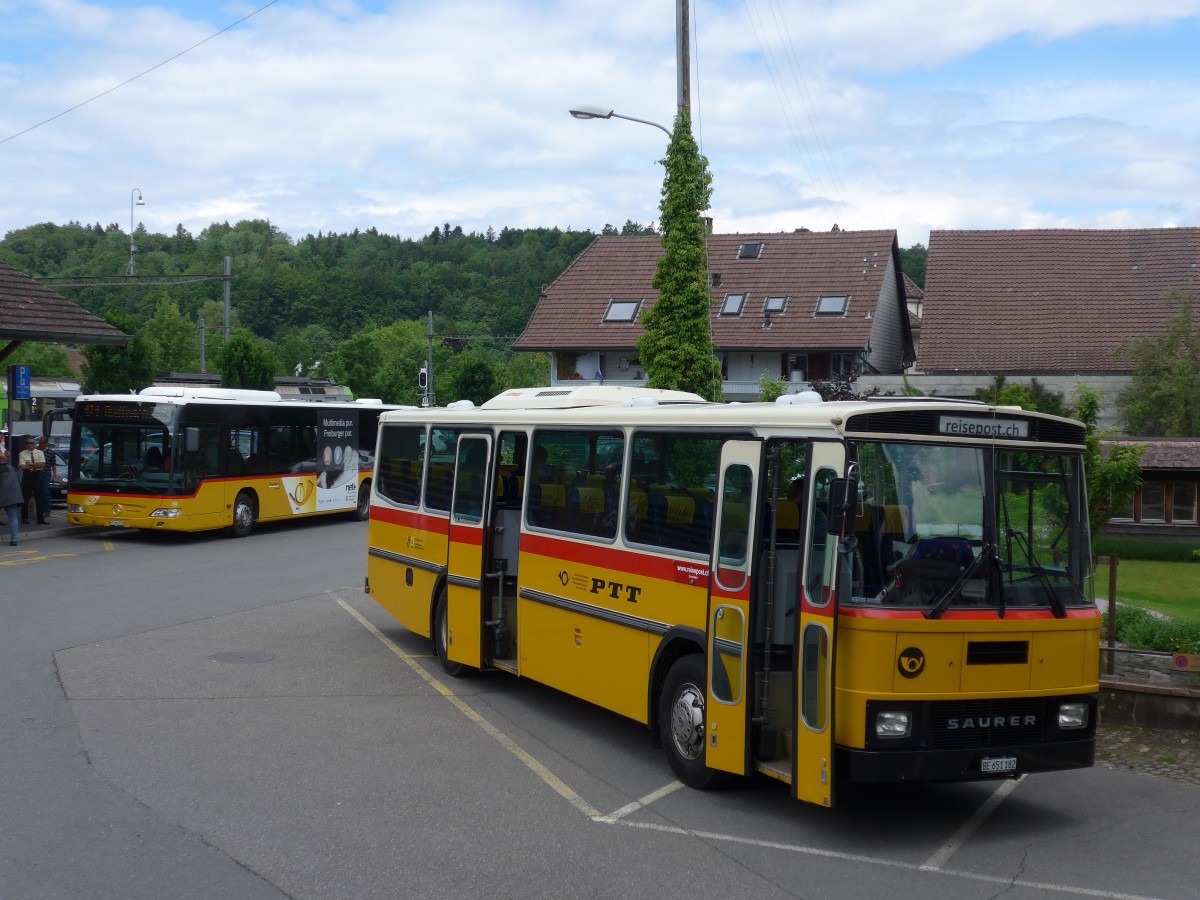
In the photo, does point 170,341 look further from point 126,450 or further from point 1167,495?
point 1167,495

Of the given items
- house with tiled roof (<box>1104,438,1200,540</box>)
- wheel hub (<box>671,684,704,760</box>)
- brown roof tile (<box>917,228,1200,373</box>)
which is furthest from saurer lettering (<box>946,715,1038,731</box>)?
brown roof tile (<box>917,228,1200,373</box>)

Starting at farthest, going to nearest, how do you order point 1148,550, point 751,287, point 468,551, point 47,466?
point 751,287 < point 1148,550 < point 47,466 < point 468,551

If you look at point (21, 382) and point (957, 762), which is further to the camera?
point (21, 382)

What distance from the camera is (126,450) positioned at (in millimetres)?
22828

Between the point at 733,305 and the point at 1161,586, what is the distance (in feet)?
87.7

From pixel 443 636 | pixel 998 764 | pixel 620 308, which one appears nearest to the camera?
pixel 998 764

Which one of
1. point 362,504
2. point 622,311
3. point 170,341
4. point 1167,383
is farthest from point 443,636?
point 170,341

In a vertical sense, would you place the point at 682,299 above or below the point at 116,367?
above

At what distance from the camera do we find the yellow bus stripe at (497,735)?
8.02m

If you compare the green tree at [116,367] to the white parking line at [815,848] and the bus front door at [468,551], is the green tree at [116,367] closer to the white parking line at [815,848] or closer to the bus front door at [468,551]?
the bus front door at [468,551]

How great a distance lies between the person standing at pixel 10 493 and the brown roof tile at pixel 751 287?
26399 mm

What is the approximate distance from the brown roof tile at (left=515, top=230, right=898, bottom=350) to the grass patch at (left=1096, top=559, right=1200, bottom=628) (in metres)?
18.9

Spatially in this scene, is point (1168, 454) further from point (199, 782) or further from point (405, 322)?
point (405, 322)

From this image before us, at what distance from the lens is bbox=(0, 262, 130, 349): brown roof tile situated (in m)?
23.9
